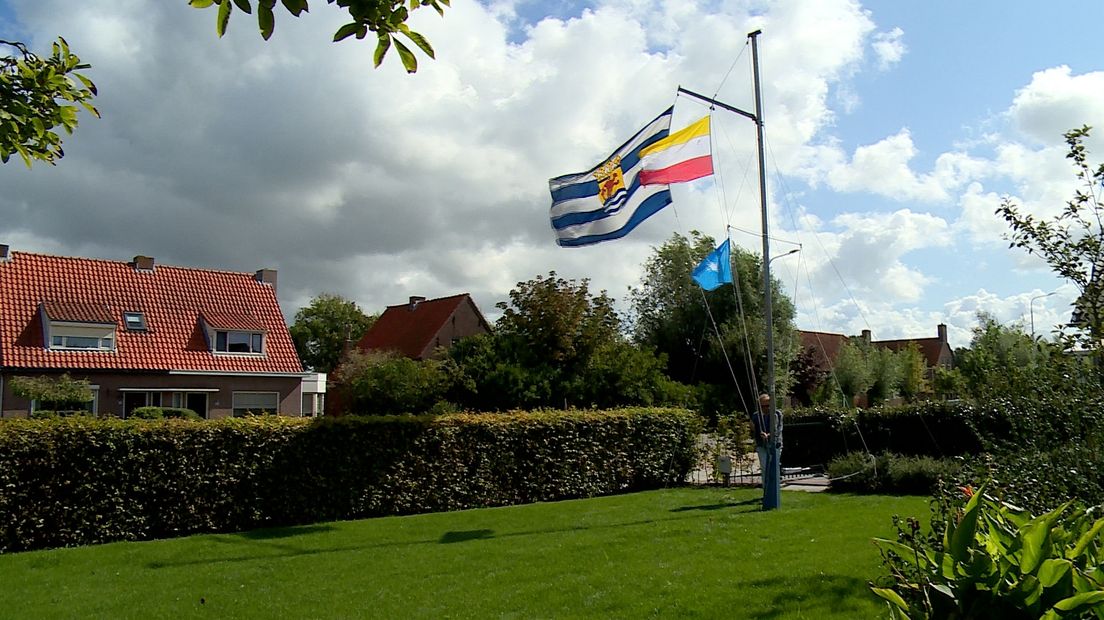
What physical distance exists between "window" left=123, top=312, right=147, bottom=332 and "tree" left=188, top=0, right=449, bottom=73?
114ft

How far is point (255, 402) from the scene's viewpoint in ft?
120

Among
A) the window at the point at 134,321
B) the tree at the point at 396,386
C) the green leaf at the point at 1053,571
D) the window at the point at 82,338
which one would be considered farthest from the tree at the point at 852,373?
the green leaf at the point at 1053,571

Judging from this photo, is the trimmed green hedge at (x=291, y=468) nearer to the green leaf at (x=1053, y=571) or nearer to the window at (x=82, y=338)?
the green leaf at (x=1053, y=571)

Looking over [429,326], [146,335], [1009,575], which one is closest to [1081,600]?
[1009,575]

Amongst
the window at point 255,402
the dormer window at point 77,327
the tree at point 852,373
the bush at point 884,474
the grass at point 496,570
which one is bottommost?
the grass at point 496,570

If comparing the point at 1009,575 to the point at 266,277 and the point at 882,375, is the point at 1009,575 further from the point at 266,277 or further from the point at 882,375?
the point at 882,375

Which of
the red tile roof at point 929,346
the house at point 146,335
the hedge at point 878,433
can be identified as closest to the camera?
the hedge at point 878,433

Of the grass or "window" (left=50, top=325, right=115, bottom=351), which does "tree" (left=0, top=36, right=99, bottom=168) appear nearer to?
the grass

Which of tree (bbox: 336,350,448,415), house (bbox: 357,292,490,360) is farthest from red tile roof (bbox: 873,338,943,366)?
tree (bbox: 336,350,448,415)

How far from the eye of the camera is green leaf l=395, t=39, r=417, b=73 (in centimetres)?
399

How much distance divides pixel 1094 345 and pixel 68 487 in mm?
13526

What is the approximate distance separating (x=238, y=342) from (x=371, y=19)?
1391 inches

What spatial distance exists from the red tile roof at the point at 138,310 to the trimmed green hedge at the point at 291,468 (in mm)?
21026

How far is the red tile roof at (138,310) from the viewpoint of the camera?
3225 cm
